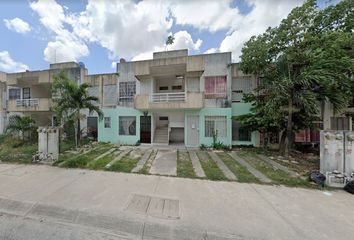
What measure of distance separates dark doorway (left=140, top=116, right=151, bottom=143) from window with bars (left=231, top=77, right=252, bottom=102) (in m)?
7.02

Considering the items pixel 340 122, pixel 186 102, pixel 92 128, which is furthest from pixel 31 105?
pixel 340 122

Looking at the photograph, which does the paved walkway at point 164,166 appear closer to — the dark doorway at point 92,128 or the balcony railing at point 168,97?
the balcony railing at point 168,97

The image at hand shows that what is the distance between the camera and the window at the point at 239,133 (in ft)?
40.2

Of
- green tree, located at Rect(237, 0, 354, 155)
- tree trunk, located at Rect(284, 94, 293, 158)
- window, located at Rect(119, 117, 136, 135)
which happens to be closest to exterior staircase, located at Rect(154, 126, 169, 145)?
window, located at Rect(119, 117, 136, 135)

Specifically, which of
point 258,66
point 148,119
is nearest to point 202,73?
point 258,66

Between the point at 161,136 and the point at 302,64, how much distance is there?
34.2 ft

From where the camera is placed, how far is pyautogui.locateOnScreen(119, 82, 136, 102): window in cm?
1397

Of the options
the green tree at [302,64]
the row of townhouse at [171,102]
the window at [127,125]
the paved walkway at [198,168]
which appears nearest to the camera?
the paved walkway at [198,168]

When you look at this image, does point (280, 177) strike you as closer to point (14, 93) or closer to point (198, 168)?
point (198, 168)

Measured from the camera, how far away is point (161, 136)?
540 inches

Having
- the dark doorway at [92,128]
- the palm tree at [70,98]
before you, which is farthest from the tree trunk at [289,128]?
the dark doorway at [92,128]

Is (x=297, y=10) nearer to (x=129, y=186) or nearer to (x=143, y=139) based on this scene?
(x=129, y=186)

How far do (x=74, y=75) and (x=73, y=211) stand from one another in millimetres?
15266

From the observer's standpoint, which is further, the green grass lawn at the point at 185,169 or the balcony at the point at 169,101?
the balcony at the point at 169,101
